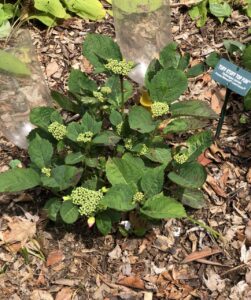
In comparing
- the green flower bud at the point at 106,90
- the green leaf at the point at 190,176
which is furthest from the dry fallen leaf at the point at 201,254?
the green flower bud at the point at 106,90

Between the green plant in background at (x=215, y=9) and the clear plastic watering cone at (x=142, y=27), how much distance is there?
19 centimetres

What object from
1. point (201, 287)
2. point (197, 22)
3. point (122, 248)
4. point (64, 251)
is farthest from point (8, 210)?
point (197, 22)

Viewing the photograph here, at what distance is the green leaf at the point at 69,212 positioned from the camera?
1.54m

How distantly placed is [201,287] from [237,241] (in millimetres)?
219

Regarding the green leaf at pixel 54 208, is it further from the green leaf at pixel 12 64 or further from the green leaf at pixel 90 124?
the green leaf at pixel 12 64

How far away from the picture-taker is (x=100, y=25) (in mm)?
2596

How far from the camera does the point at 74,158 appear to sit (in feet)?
5.28

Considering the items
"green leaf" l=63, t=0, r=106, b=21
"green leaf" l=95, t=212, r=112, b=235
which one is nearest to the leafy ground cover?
"green leaf" l=95, t=212, r=112, b=235

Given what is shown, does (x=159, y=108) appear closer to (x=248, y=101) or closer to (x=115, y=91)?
(x=115, y=91)

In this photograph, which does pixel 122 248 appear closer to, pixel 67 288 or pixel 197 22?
pixel 67 288

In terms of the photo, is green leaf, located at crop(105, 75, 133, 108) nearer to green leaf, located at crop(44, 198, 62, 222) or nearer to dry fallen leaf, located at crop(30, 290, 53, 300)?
green leaf, located at crop(44, 198, 62, 222)

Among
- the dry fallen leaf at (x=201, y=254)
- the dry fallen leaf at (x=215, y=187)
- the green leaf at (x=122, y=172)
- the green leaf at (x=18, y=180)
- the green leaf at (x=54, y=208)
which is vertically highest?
the green leaf at (x=122, y=172)

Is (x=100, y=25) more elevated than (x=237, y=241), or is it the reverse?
(x=100, y=25)

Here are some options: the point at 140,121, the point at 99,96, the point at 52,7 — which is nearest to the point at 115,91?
the point at 99,96
